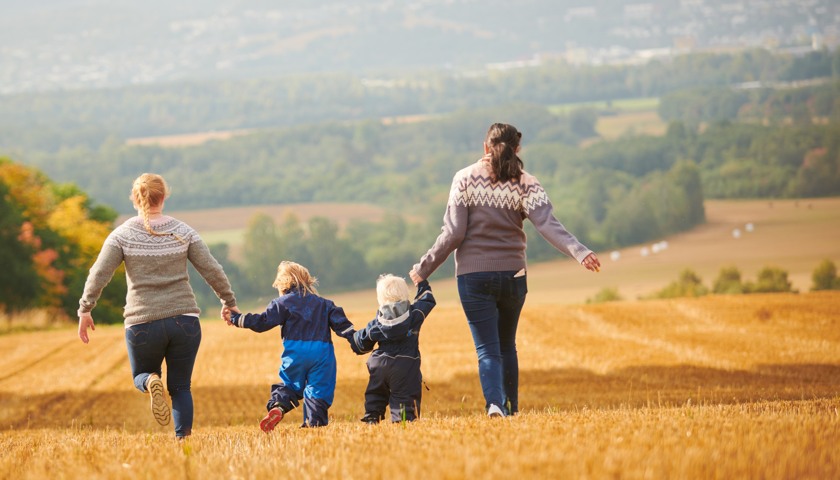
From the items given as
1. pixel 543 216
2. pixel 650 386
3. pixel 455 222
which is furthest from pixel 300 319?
pixel 650 386

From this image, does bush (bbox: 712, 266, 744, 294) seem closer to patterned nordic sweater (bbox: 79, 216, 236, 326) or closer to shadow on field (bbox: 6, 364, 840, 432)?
shadow on field (bbox: 6, 364, 840, 432)

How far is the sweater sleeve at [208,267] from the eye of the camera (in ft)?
28.1

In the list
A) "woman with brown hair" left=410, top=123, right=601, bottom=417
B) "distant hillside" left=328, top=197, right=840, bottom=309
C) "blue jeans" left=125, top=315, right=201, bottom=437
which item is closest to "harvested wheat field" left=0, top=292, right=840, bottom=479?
"blue jeans" left=125, top=315, right=201, bottom=437

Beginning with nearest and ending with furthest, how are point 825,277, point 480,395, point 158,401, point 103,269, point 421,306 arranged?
1. point 158,401
2. point 103,269
3. point 421,306
4. point 480,395
5. point 825,277

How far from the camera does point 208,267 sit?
8.73 m

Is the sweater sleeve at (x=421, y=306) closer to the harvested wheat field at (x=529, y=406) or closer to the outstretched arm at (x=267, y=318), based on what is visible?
the harvested wheat field at (x=529, y=406)

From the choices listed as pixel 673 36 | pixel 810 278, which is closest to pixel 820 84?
pixel 673 36

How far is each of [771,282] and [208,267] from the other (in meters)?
73.1

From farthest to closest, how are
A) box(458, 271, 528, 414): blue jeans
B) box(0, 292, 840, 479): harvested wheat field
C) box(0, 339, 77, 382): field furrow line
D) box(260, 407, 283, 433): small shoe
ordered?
box(0, 339, 77, 382): field furrow line < box(458, 271, 528, 414): blue jeans < box(260, 407, 283, 433): small shoe < box(0, 292, 840, 479): harvested wheat field

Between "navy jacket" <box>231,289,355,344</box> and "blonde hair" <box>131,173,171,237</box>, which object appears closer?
"blonde hair" <box>131,173,171,237</box>

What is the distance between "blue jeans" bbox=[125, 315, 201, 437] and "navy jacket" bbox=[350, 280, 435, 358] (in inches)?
49.1

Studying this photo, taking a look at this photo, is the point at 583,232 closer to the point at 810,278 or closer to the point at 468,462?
the point at 810,278

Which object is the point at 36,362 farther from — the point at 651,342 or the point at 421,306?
the point at 421,306

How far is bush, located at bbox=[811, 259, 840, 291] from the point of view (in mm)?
77938
